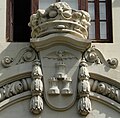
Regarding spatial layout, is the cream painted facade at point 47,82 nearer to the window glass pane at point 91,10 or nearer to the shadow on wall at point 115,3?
the window glass pane at point 91,10

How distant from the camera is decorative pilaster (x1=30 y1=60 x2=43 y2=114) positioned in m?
→ 17.2

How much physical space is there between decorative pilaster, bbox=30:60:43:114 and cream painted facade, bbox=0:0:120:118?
0.04 m

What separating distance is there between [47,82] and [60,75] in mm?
349

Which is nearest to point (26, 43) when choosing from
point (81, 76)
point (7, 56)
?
point (7, 56)

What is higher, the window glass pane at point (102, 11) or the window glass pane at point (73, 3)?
the window glass pane at point (73, 3)

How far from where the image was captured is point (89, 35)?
18.5m

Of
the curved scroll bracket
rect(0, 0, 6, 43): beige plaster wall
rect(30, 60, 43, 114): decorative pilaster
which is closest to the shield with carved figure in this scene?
rect(30, 60, 43, 114): decorative pilaster

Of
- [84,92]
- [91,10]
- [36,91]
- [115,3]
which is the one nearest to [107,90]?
[84,92]

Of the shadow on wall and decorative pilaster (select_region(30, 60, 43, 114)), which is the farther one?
the shadow on wall

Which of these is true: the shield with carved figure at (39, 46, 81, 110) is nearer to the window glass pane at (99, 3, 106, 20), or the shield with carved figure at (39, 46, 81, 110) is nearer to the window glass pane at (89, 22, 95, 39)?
the window glass pane at (89, 22, 95, 39)

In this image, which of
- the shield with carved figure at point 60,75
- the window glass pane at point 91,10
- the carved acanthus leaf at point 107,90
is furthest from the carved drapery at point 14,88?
the window glass pane at point 91,10

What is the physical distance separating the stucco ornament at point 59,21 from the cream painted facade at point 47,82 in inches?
9.4

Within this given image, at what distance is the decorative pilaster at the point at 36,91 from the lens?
17.2 m

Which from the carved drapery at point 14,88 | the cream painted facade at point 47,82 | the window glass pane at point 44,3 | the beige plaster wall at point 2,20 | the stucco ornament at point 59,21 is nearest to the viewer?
the cream painted facade at point 47,82
